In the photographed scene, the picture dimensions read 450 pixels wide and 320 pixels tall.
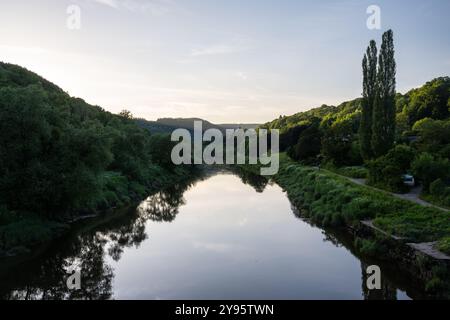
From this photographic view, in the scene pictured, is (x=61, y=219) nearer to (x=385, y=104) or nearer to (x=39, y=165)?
(x=39, y=165)

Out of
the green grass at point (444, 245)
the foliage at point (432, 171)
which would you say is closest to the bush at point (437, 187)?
the foliage at point (432, 171)

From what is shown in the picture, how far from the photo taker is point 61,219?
29375 mm

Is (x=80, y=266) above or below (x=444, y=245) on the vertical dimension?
below

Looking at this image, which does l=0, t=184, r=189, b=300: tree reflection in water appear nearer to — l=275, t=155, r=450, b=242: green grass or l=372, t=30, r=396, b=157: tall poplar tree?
l=275, t=155, r=450, b=242: green grass

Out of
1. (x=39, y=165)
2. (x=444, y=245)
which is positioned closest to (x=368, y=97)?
(x=444, y=245)

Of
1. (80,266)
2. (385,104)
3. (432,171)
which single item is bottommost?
(80,266)

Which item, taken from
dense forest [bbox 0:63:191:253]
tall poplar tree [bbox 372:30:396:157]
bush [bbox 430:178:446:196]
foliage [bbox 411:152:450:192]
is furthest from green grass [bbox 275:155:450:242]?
dense forest [bbox 0:63:191:253]

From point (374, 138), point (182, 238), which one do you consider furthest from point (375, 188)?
point (182, 238)

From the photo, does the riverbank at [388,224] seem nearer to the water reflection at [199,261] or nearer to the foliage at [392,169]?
the water reflection at [199,261]

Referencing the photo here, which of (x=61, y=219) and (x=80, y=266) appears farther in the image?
(x=61, y=219)

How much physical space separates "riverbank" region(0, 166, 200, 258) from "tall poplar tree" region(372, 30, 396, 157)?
78.9 feet

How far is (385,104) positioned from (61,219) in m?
28.9

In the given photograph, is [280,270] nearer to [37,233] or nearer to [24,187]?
[37,233]

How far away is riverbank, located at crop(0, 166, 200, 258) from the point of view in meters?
22.9
